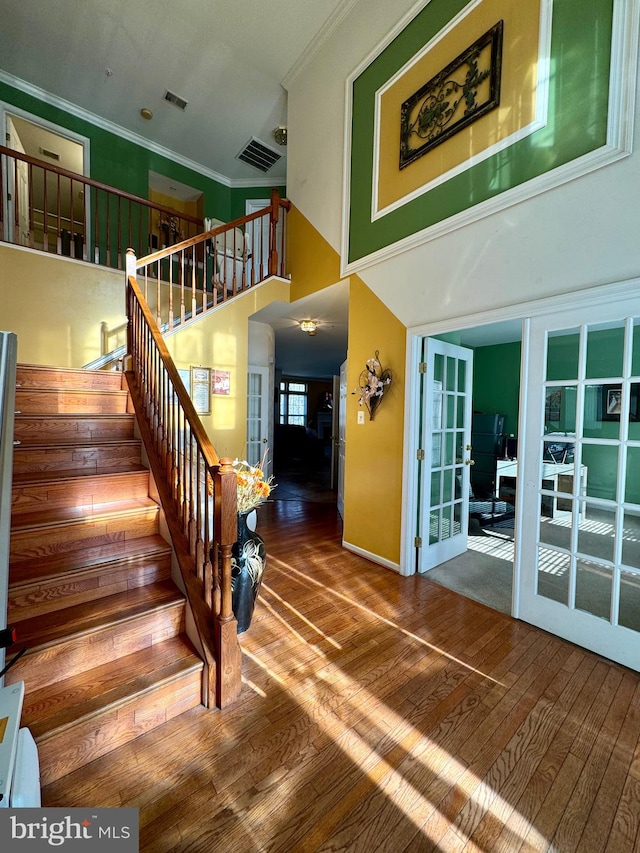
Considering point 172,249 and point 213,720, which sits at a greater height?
point 172,249

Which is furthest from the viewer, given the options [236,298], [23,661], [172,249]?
[236,298]

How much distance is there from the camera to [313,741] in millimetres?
1556

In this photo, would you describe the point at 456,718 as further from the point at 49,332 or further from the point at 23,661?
the point at 49,332

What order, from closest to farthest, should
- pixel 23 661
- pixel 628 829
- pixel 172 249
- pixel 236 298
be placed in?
pixel 628 829
pixel 23 661
pixel 172 249
pixel 236 298

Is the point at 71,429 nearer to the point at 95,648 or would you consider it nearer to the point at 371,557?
the point at 95,648

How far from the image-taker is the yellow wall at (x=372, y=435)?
3.22 metres

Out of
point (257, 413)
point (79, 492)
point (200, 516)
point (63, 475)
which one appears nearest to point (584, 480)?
point (200, 516)

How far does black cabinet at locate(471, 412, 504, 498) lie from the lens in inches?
227

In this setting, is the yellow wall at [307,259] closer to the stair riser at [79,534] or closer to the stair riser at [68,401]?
the stair riser at [68,401]

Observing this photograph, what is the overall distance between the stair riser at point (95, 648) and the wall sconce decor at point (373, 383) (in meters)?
2.28

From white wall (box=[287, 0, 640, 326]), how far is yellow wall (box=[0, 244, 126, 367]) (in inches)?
104

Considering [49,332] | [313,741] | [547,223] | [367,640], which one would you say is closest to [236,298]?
[49,332]

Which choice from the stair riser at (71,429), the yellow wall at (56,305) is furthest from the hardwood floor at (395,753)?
the yellow wall at (56,305)

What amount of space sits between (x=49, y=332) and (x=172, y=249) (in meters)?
1.74
